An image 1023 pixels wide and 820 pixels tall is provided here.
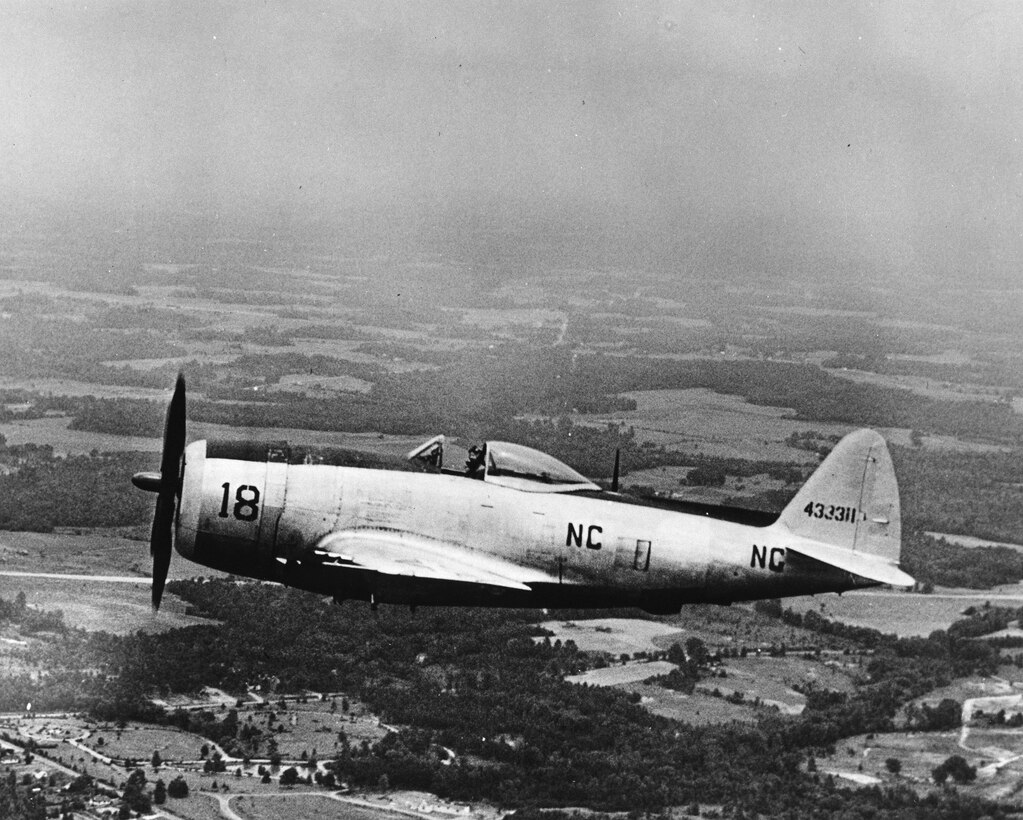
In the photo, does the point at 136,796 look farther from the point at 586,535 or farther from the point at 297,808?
the point at 586,535

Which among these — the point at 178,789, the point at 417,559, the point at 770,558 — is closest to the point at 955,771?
the point at 770,558

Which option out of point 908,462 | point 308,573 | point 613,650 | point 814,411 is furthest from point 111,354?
point 308,573

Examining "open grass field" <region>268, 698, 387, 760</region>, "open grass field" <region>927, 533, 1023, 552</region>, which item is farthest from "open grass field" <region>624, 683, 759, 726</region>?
"open grass field" <region>927, 533, 1023, 552</region>

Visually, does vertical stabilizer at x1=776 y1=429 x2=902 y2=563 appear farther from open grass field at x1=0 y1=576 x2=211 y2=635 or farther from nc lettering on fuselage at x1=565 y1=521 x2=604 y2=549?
open grass field at x1=0 y1=576 x2=211 y2=635

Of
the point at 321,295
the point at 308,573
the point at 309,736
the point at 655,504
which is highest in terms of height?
the point at 321,295

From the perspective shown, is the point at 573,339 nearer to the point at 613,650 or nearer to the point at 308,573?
the point at 613,650

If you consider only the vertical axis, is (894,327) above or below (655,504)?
above

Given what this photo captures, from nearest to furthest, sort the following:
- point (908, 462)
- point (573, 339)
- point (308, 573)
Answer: point (308, 573), point (908, 462), point (573, 339)
